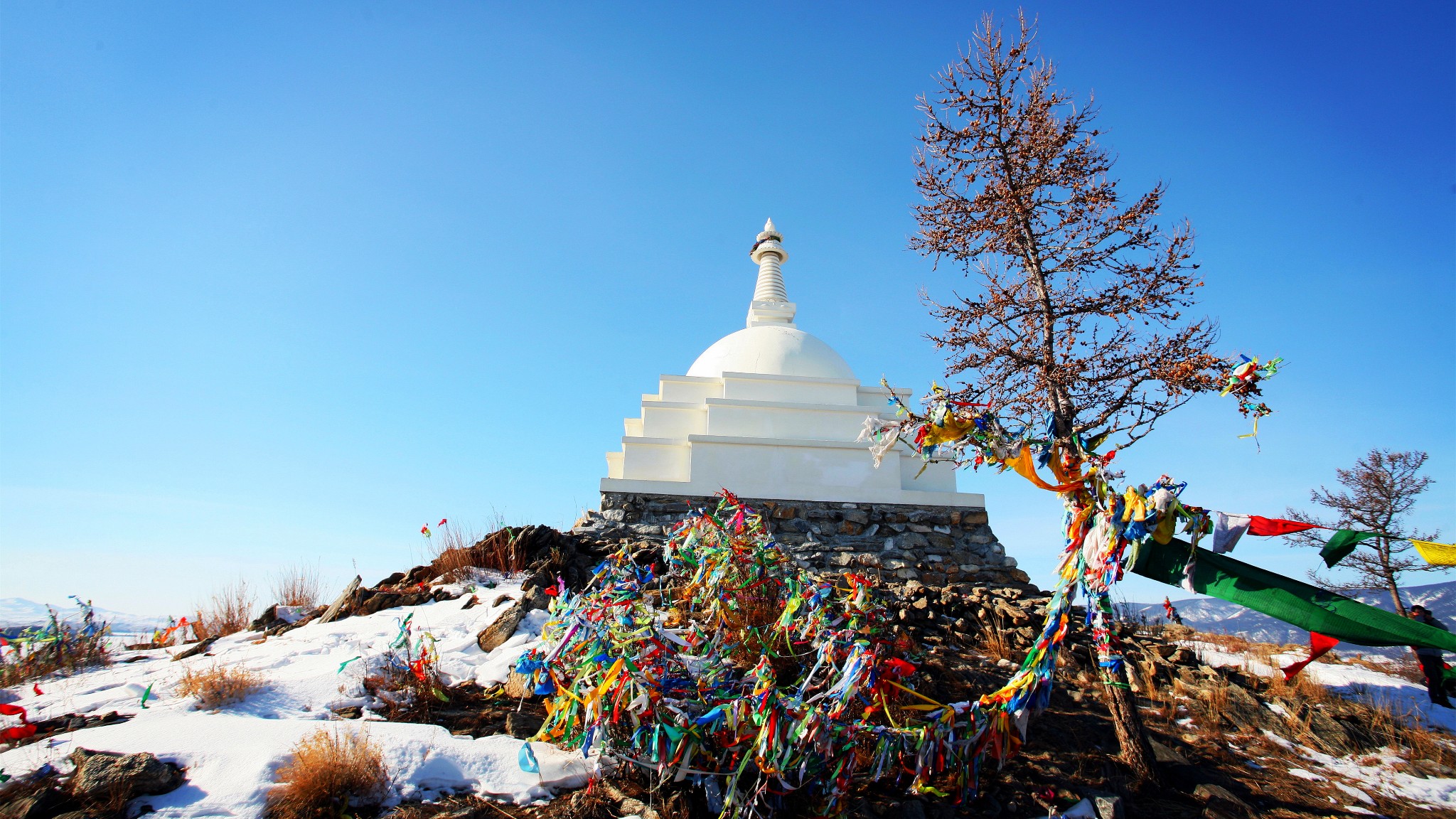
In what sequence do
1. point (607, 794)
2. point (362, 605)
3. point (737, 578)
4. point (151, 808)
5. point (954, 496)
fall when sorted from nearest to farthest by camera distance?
point (151, 808), point (607, 794), point (737, 578), point (362, 605), point (954, 496)

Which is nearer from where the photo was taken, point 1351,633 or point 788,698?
point 1351,633

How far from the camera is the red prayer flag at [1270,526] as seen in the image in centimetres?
346

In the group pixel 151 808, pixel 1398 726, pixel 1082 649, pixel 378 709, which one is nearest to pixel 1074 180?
pixel 1082 649

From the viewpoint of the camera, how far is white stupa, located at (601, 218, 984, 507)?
478 inches

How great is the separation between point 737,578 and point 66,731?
4.19 metres

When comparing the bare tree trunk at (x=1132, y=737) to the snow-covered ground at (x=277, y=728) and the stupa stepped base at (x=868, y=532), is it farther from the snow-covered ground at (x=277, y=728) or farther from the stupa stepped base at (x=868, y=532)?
the stupa stepped base at (x=868, y=532)

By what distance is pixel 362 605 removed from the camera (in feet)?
23.4

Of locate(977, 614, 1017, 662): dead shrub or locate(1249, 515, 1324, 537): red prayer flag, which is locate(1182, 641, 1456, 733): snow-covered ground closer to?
locate(977, 614, 1017, 662): dead shrub

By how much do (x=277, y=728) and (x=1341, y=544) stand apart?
18.1 feet

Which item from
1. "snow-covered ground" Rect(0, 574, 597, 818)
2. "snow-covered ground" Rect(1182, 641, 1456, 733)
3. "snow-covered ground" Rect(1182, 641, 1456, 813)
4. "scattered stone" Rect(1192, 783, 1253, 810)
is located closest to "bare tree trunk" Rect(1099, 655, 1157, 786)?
"scattered stone" Rect(1192, 783, 1253, 810)

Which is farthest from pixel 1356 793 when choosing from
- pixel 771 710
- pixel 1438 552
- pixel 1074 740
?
pixel 771 710

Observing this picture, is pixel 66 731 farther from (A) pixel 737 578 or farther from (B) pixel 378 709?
(A) pixel 737 578

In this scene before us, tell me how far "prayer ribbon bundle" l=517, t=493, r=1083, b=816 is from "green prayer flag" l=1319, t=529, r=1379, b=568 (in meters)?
1.09

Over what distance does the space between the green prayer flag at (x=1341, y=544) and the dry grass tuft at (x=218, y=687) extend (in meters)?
6.17
